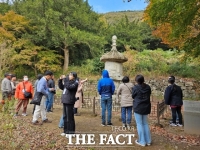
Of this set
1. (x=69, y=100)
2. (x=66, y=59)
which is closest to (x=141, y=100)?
(x=69, y=100)

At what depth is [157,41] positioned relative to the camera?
29.6 metres

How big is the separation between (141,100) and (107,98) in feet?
6.00

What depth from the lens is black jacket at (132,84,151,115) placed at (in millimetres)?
5051

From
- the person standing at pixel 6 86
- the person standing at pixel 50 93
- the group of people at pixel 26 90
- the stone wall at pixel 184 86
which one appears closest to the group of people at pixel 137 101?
the group of people at pixel 26 90

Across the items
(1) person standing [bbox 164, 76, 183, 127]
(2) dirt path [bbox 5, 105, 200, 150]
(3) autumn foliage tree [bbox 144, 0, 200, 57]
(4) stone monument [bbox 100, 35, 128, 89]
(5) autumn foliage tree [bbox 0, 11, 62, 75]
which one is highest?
(5) autumn foliage tree [bbox 0, 11, 62, 75]

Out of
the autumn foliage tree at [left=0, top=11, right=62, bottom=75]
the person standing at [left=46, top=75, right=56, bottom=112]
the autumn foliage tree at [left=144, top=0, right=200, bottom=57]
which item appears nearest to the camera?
the autumn foliage tree at [left=144, top=0, right=200, bottom=57]

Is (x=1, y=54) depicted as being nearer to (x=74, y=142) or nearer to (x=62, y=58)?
(x=62, y=58)

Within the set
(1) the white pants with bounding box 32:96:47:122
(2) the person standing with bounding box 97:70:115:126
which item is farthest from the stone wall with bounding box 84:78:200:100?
(2) the person standing with bounding box 97:70:115:126

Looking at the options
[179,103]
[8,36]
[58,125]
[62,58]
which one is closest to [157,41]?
[62,58]

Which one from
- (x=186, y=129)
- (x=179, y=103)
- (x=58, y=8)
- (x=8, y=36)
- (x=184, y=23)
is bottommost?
(x=186, y=129)

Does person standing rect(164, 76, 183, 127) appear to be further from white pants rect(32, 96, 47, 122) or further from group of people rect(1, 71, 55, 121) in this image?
white pants rect(32, 96, 47, 122)

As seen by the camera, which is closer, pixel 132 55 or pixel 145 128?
pixel 145 128

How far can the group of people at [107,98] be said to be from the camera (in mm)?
5121

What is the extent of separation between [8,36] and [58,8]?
6308 millimetres
